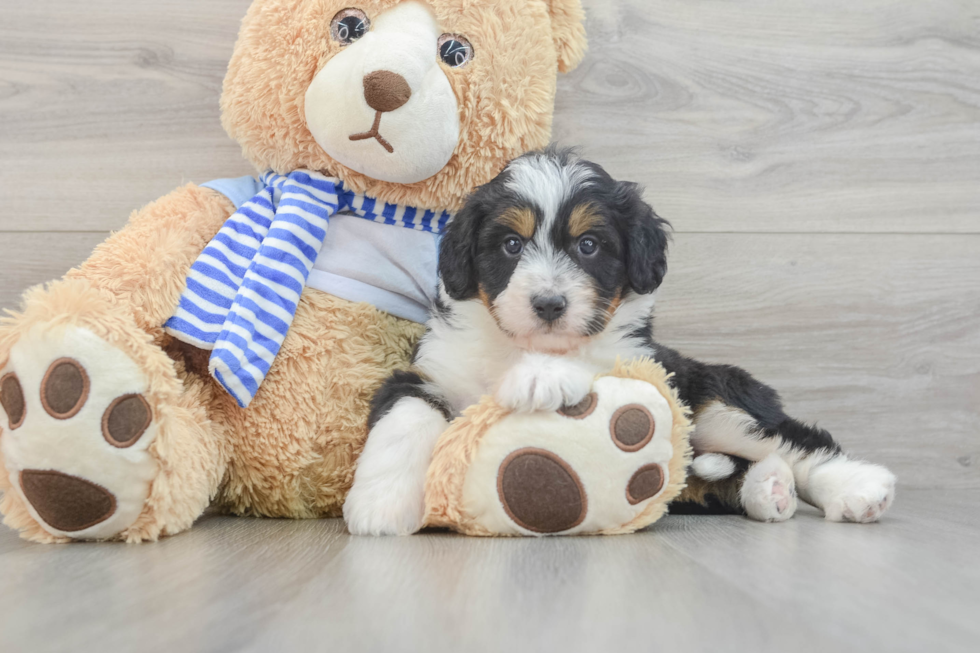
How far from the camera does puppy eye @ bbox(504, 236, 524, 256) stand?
1594 mm

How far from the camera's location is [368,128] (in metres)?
1.63

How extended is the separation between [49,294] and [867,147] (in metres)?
2.25

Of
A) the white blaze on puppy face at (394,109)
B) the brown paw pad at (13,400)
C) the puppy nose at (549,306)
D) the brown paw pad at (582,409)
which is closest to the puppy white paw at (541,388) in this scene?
the brown paw pad at (582,409)

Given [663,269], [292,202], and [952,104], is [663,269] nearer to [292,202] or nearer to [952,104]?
[292,202]

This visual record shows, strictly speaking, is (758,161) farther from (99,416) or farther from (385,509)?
(99,416)

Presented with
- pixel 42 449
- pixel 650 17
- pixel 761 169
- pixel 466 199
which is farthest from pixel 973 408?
pixel 42 449

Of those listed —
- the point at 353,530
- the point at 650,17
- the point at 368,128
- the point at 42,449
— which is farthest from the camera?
the point at 650,17

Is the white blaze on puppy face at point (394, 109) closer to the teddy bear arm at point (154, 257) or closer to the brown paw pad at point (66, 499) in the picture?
the teddy bear arm at point (154, 257)

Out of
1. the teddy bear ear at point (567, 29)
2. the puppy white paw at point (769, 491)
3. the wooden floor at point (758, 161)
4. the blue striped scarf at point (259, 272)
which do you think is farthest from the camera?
the wooden floor at point (758, 161)

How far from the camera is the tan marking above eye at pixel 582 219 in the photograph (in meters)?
1.57

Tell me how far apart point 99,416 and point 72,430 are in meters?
0.05

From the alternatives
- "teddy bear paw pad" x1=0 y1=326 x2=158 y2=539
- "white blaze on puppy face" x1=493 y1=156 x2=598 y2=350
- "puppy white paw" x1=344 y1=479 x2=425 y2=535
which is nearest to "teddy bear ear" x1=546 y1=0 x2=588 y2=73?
"white blaze on puppy face" x1=493 y1=156 x2=598 y2=350

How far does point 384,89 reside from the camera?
5.20 feet

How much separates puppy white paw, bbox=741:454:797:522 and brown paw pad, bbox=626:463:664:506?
0.39m
